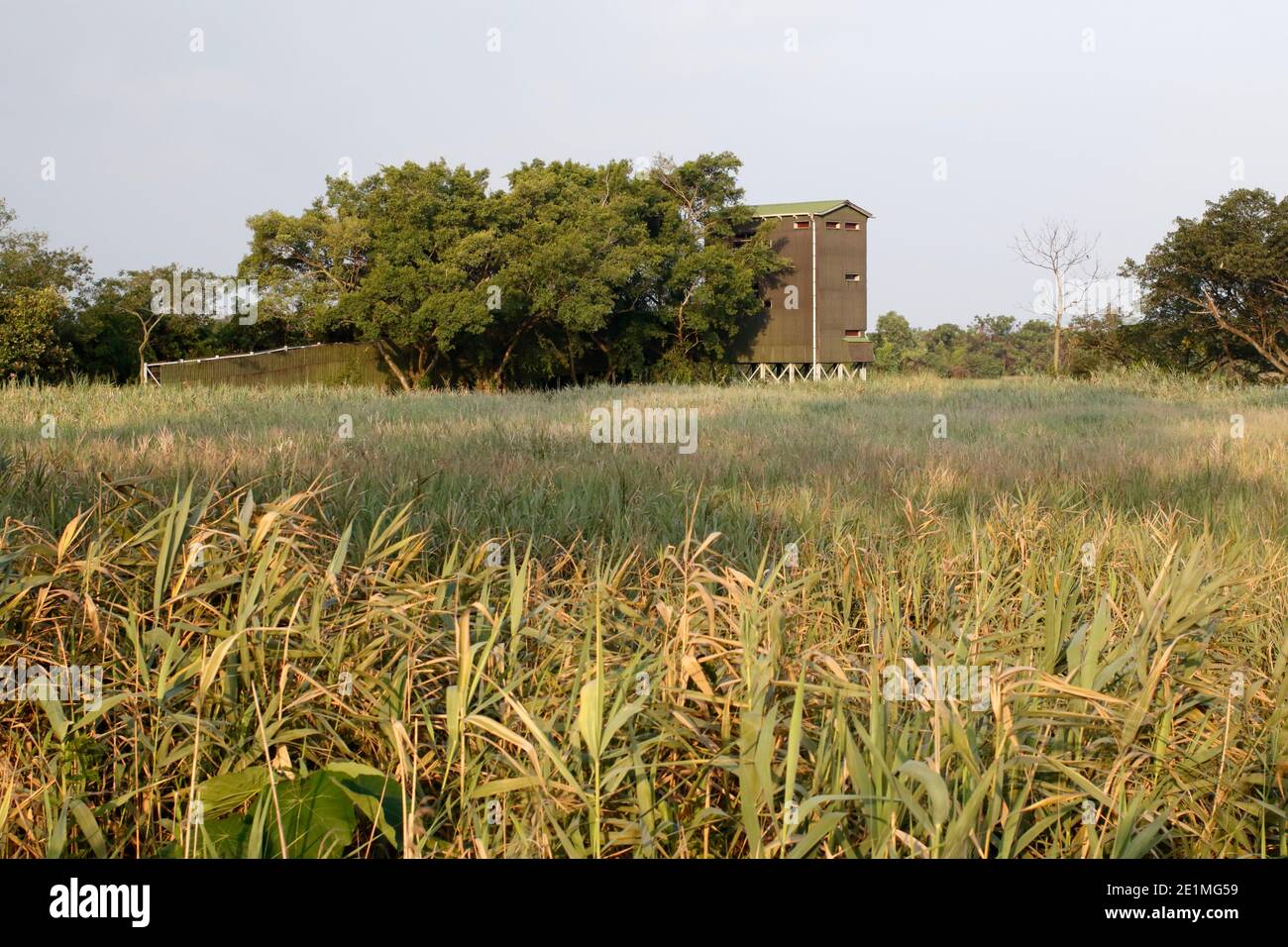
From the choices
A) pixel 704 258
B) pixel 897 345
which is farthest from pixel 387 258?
pixel 897 345

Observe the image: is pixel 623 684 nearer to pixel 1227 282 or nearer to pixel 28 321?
pixel 28 321

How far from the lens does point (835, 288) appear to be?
32938 millimetres

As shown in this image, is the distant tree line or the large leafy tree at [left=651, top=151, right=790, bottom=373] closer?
the distant tree line

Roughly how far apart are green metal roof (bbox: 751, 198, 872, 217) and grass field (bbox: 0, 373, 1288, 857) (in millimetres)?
29293

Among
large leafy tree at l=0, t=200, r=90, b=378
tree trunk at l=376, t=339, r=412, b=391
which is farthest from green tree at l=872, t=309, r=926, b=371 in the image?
large leafy tree at l=0, t=200, r=90, b=378

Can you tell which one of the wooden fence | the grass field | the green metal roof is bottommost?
the grass field

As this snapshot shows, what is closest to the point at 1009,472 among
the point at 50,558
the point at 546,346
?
the point at 50,558

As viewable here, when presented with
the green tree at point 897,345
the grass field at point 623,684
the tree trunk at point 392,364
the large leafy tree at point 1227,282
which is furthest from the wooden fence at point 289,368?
the green tree at point 897,345

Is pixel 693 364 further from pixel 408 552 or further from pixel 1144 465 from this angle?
pixel 408 552

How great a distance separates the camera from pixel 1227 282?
27.5m

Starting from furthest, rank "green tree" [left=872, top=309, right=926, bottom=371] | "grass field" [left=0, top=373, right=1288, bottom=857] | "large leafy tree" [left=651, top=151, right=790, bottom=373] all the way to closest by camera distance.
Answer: "green tree" [left=872, top=309, right=926, bottom=371] < "large leafy tree" [left=651, top=151, right=790, bottom=373] < "grass field" [left=0, top=373, right=1288, bottom=857]

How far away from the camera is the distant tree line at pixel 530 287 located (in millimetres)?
24547

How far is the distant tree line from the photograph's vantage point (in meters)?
24.5

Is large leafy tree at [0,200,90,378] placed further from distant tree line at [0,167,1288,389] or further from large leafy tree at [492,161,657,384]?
large leafy tree at [492,161,657,384]
